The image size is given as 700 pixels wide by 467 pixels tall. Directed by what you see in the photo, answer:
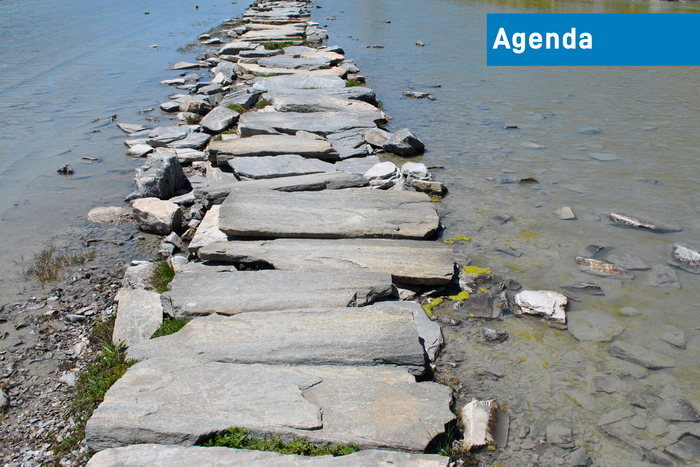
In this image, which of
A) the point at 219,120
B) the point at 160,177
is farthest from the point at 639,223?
the point at 219,120

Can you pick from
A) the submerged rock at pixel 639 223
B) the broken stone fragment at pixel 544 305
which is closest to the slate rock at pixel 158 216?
the broken stone fragment at pixel 544 305

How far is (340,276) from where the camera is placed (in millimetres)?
3791

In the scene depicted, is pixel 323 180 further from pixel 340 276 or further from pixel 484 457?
pixel 484 457

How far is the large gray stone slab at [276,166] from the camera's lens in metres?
5.94

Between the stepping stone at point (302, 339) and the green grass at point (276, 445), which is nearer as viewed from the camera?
the green grass at point (276, 445)

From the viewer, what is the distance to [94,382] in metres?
3.10

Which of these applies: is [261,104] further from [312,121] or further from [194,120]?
[312,121]

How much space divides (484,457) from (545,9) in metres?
25.5

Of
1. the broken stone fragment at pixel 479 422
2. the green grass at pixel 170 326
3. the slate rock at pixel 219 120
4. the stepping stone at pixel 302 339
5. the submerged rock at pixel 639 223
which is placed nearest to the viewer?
the broken stone fragment at pixel 479 422

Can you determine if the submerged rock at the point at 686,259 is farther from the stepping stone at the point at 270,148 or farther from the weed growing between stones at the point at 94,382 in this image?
the weed growing between stones at the point at 94,382

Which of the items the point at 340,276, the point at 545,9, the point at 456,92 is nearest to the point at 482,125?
the point at 456,92

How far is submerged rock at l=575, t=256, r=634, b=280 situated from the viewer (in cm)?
421

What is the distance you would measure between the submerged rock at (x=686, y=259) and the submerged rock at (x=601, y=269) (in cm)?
48

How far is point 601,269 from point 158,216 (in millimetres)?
4452
